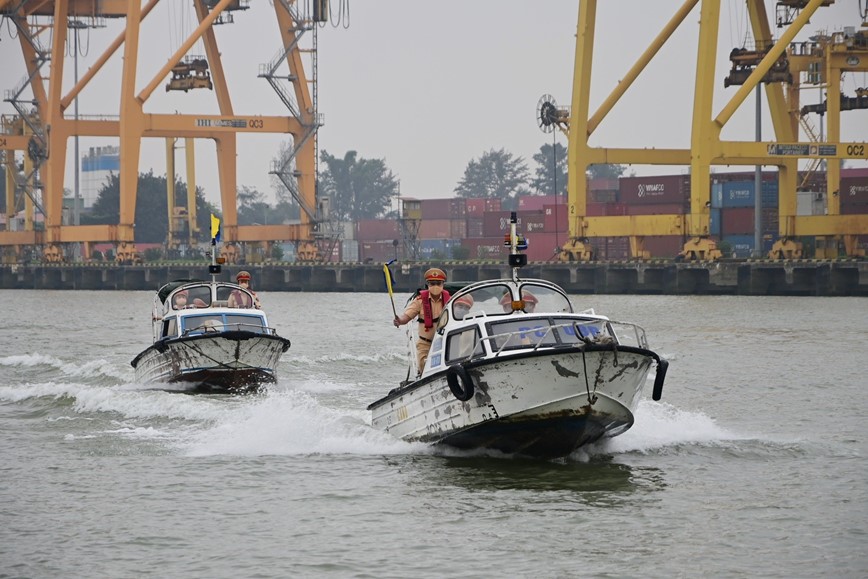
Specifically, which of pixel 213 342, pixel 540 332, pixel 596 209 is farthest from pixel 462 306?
pixel 596 209

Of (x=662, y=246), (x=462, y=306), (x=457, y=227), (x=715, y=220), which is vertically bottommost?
(x=462, y=306)

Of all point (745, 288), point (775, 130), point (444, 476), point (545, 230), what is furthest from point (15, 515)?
point (545, 230)

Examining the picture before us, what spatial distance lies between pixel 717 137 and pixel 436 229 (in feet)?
209

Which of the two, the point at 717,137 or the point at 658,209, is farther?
the point at 658,209

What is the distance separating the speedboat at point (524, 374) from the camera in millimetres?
16188

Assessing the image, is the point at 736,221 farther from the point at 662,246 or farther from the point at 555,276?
the point at 555,276

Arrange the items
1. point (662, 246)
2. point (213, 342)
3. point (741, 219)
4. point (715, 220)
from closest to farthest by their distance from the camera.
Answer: point (213, 342) < point (741, 219) < point (715, 220) < point (662, 246)

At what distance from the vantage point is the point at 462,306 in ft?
57.0

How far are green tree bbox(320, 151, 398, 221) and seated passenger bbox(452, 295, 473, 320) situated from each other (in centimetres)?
17587

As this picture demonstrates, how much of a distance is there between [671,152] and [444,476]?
5713 cm

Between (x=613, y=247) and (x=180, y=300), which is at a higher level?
(x=613, y=247)

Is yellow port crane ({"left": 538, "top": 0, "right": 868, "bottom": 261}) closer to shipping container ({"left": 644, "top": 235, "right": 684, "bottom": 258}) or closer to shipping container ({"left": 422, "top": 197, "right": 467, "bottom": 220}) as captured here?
shipping container ({"left": 644, "top": 235, "right": 684, "bottom": 258})

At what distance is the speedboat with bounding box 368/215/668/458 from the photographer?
16188mm

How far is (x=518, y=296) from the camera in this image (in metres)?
17.2
